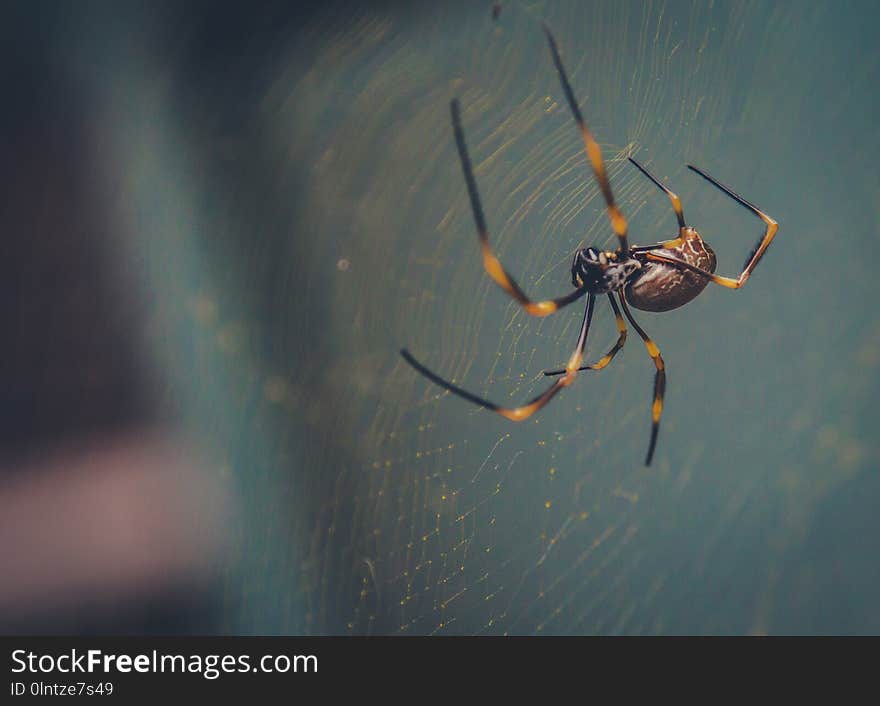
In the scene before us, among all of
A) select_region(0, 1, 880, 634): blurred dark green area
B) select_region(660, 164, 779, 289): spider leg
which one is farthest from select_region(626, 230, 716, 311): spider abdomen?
select_region(0, 1, 880, 634): blurred dark green area

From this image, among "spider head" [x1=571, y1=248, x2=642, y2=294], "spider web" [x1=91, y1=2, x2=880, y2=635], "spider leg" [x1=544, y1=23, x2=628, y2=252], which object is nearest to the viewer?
"spider leg" [x1=544, y1=23, x2=628, y2=252]

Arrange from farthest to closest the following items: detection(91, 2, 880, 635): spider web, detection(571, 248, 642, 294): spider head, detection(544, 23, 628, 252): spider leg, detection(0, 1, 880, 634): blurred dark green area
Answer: detection(0, 1, 880, 634): blurred dark green area
detection(91, 2, 880, 635): spider web
detection(571, 248, 642, 294): spider head
detection(544, 23, 628, 252): spider leg

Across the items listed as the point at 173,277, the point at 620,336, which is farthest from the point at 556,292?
the point at 173,277

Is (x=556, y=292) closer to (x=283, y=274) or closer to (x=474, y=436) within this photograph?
(x=474, y=436)

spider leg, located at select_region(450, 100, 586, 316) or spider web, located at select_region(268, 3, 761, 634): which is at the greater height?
spider web, located at select_region(268, 3, 761, 634)

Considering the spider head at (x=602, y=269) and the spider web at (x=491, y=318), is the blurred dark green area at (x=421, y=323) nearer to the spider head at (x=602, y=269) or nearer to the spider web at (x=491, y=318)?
the spider web at (x=491, y=318)

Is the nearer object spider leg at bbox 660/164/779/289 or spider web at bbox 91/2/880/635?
spider leg at bbox 660/164/779/289

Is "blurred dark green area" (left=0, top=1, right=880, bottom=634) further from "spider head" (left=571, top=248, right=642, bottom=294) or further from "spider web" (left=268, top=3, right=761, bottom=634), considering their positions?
"spider head" (left=571, top=248, right=642, bottom=294)
